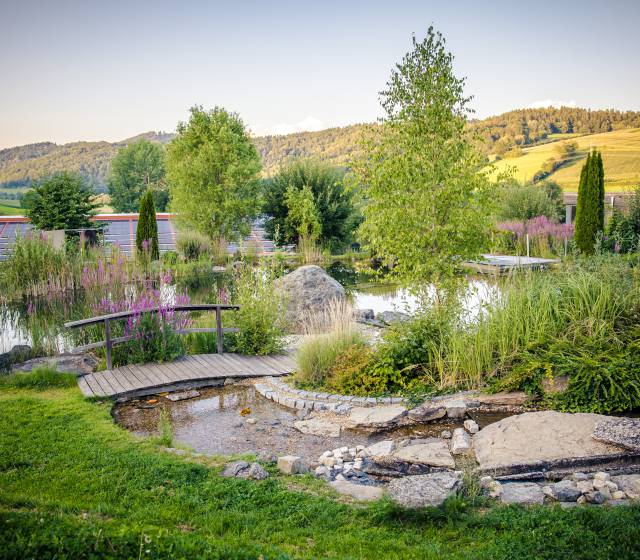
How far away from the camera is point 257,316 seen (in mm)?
8281

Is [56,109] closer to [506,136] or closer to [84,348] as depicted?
[84,348]

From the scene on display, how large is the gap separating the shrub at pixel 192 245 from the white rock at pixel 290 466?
15818 millimetres

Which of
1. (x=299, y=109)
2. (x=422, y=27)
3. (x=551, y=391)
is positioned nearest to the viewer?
(x=551, y=391)

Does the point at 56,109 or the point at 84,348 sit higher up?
the point at 56,109

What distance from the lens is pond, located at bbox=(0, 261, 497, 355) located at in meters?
8.35

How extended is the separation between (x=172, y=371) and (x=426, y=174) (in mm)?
4646

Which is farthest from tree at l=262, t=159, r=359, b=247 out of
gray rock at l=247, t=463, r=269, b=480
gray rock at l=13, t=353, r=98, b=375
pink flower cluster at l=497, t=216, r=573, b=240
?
gray rock at l=247, t=463, r=269, b=480

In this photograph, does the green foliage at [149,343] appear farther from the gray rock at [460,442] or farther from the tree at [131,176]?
the tree at [131,176]

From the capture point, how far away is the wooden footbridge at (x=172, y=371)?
6828 mm

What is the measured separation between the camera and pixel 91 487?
3.92m

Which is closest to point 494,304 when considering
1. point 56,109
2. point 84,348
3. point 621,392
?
point 621,392

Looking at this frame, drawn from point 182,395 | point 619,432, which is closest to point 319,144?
point 182,395

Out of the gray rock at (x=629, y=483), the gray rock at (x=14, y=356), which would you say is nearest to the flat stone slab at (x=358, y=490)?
the gray rock at (x=629, y=483)

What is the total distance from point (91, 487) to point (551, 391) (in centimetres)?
444
